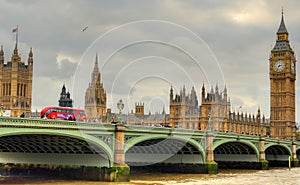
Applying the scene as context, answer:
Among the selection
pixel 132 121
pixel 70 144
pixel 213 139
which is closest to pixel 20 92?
pixel 132 121

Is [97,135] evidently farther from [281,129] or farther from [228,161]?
[281,129]

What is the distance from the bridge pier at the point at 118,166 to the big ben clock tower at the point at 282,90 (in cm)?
8866

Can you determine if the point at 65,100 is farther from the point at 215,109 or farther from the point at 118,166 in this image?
the point at 118,166

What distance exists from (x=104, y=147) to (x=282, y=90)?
92.4 m

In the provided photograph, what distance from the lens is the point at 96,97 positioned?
467 feet

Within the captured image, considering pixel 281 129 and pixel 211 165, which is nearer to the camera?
pixel 211 165

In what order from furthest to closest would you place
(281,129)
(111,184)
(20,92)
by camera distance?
(20,92)
(281,129)
(111,184)

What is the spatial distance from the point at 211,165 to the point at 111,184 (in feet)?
62.1

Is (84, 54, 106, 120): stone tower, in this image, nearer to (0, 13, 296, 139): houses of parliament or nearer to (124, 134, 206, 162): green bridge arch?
(0, 13, 296, 139): houses of parliament

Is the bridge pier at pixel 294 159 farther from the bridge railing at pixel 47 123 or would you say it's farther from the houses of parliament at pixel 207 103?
the bridge railing at pixel 47 123

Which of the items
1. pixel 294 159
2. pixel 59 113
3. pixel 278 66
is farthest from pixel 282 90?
pixel 59 113

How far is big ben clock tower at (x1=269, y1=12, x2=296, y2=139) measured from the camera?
123975 mm

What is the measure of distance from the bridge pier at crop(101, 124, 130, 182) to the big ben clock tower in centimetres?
8866

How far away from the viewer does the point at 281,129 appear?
410 feet
